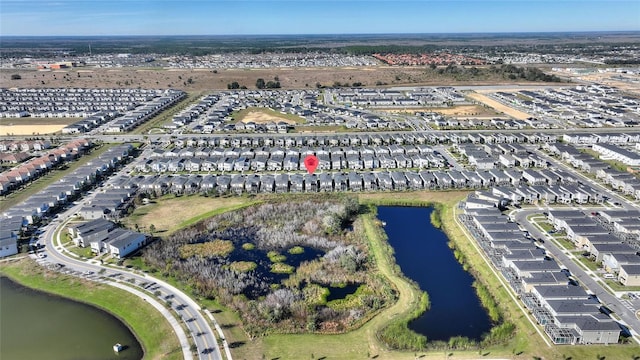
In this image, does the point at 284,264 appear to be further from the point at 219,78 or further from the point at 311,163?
the point at 219,78

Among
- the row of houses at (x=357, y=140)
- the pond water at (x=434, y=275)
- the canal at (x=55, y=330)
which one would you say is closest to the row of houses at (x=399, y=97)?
the row of houses at (x=357, y=140)

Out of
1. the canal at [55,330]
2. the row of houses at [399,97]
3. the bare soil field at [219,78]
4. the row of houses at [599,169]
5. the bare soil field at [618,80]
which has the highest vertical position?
the bare soil field at [219,78]

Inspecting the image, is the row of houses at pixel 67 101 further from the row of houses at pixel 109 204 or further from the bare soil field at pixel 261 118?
the row of houses at pixel 109 204

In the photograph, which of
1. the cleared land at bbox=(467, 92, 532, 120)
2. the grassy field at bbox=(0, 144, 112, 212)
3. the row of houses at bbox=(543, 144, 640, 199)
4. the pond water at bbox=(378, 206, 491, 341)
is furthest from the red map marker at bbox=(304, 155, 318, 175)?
the cleared land at bbox=(467, 92, 532, 120)

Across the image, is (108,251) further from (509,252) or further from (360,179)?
(509,252)

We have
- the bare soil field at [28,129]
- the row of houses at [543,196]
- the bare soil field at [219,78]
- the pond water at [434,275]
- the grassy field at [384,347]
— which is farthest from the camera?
the bare soil field at [219,78]

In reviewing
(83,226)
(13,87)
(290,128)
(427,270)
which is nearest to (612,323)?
(427,270)

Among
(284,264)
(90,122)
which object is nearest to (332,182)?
(284,264)
